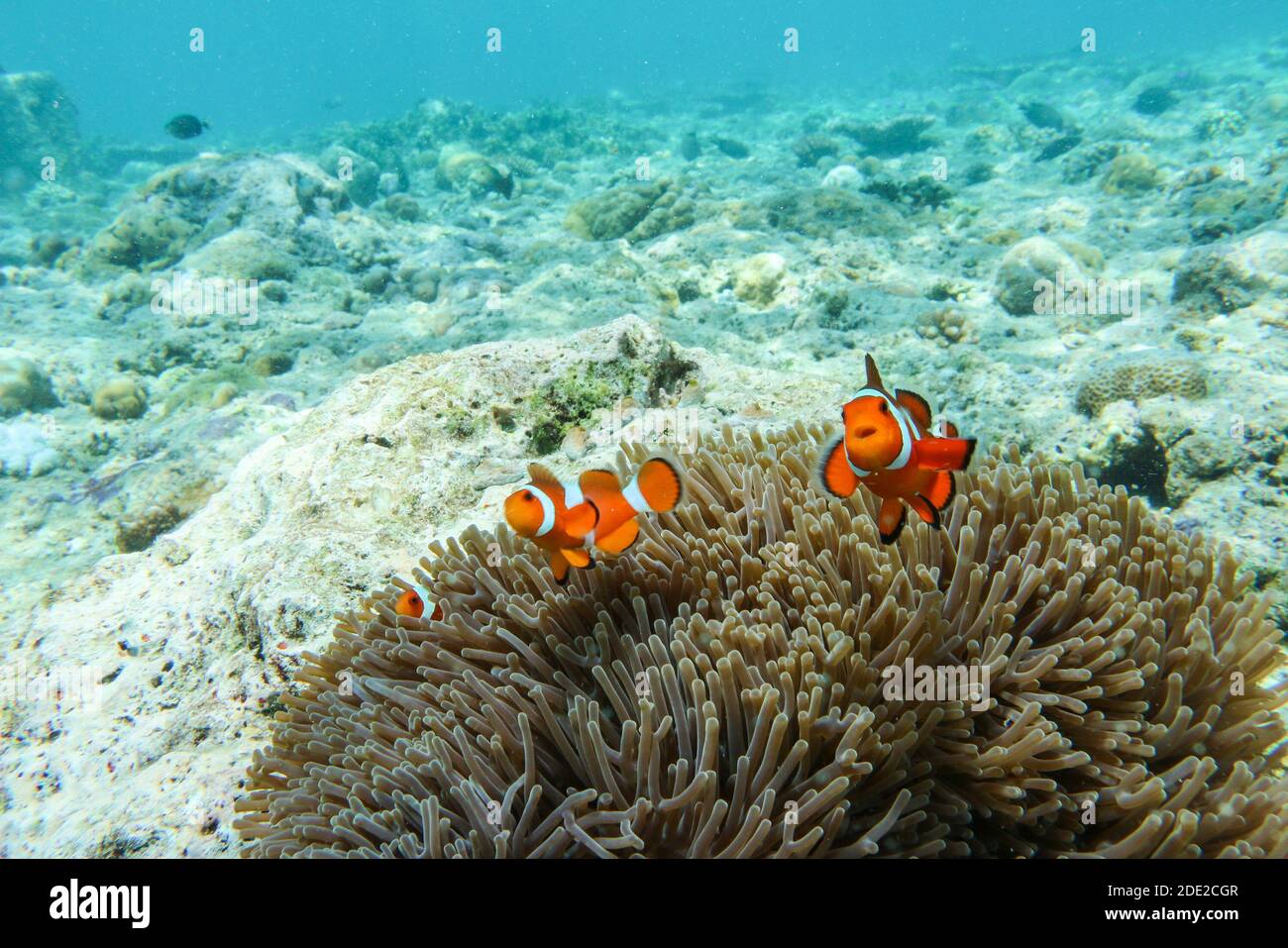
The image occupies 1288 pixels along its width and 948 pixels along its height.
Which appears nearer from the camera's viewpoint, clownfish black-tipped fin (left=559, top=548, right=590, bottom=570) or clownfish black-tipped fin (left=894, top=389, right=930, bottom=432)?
clownfish black-tipped fin (left=894, top=389, right=930, bottom=432)

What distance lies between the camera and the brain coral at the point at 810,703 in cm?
176

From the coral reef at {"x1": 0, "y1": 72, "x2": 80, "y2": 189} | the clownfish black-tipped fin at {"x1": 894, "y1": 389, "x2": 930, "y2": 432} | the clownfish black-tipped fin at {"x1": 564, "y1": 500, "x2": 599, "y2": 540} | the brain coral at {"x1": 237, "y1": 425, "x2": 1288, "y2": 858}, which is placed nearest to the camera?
the brain coral at {"x1": 237, "y1": 425, "x2": 1288, "y2": 858}

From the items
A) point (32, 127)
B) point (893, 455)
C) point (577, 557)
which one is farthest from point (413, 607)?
point (32, 127)

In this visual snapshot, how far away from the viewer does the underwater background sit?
3479 mm

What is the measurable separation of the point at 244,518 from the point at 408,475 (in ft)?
4.70

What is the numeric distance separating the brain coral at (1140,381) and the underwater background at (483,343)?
Answer: 0.03m

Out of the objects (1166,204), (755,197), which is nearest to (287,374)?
(755,197)

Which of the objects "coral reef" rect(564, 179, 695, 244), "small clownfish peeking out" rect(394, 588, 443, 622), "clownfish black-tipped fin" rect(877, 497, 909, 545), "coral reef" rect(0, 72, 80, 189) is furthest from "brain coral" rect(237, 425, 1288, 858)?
"coral reef" rect(0, 72, 80, 189)

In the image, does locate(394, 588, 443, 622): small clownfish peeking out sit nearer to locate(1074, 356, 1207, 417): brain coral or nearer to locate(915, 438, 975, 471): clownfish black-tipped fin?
locate(915, 438, 975, 471): clownfish black-tipped fin

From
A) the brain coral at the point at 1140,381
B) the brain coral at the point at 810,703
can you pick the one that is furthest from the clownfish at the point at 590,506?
the brain coral at the point at 1140,381

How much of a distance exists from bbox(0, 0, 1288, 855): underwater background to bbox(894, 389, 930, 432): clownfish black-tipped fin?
188 centimetres

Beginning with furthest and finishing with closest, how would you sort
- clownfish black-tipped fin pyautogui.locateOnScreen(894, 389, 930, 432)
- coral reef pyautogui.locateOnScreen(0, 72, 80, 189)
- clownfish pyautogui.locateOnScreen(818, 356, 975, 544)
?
coral reef pyautogui.locateOnScreen(0, 72, 80, 189) < clownfish black-tipped fin pyautogui.locateOnScreen(894, 389, 930, 432) < clownfish pyautogui.locateOnScreen(818, 356, 975, 544)

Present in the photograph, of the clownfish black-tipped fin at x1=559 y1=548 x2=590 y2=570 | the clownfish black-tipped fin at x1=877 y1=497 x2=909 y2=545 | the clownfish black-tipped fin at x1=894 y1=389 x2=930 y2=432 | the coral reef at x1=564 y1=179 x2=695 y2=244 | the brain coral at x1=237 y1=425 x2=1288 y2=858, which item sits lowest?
the brain coral at x1=237 y1=425 x2=1288 y2=858

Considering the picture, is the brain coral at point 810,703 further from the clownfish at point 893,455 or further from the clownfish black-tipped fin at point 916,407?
the clownfish black-tipped fin at point 916,407
